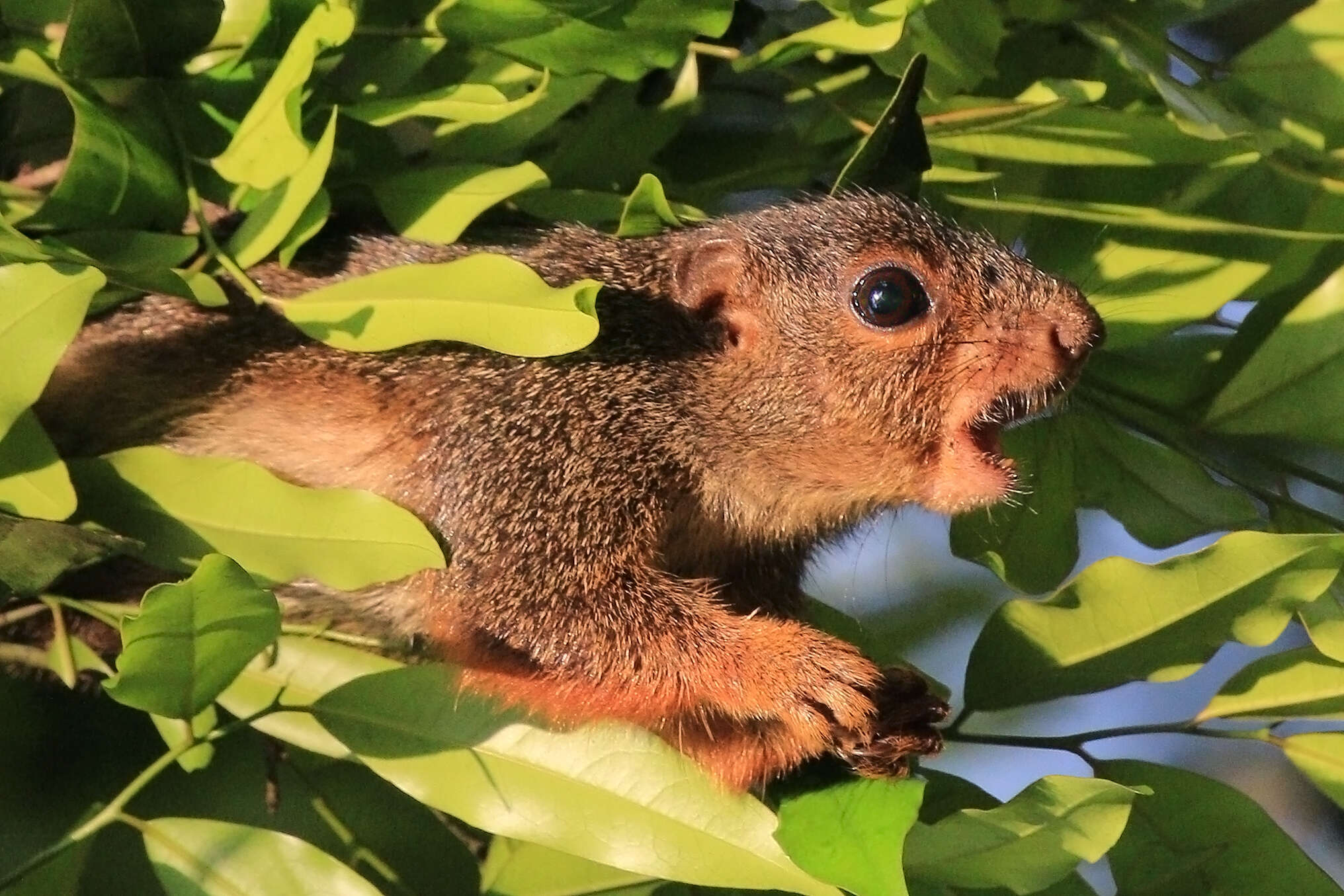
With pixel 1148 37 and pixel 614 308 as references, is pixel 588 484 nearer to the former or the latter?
pixel 614 308

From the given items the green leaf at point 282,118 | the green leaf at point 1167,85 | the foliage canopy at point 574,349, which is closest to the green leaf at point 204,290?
the foliage canopy at point 574,349

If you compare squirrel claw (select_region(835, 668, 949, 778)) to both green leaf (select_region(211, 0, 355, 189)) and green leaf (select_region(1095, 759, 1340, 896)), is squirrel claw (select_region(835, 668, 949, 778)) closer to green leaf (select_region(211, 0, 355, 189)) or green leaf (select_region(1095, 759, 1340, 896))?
green leaf (select_region(1095, 759, 1340, 896))

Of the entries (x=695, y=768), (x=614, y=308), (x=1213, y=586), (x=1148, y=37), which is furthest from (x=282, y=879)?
(x=1148, y=37)

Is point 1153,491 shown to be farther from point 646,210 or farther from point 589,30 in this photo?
point 589,30

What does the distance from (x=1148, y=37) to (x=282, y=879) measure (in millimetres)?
1503

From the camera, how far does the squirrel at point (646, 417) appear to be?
190 centimetres

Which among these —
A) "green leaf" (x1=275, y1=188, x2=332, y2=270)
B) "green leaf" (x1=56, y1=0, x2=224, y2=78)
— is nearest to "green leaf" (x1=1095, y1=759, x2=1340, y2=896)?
"green leaf" (x1=275, y1=188, x2=332, y2=270)

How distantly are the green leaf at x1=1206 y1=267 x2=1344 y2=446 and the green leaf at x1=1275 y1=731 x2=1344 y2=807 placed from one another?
1.49 ft

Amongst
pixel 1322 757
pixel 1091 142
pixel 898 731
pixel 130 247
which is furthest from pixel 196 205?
pixel 1322 757

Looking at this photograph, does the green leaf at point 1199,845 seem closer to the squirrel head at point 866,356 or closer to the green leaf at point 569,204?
the squirrel head at point 866,356

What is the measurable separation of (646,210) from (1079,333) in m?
0.62

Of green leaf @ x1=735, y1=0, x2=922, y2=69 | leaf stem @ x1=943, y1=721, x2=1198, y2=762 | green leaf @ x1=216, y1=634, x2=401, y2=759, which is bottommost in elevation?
green leaf @ x1=216, y1=634, x2=401, y2=759

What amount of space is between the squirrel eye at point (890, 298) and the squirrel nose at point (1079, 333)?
194 mm

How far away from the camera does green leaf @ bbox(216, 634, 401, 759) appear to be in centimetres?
168
